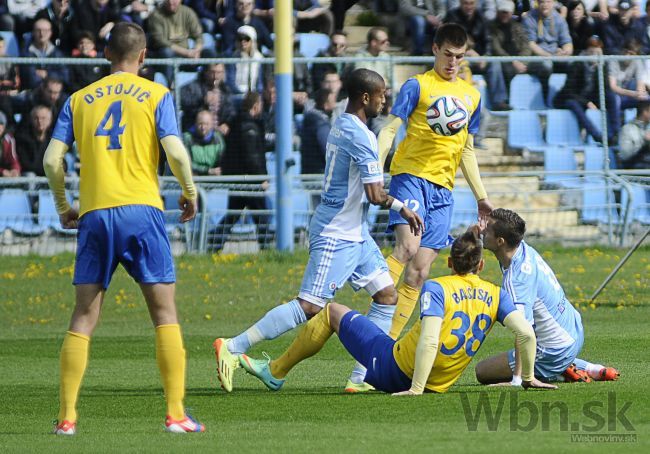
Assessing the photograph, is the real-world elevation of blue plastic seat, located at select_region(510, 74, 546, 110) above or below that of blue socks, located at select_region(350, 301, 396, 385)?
above

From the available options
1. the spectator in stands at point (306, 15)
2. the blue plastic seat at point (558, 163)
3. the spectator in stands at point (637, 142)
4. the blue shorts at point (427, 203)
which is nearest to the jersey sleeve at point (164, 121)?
the blue shorts at point (427, 203)

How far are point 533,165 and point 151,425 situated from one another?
44.9 ft

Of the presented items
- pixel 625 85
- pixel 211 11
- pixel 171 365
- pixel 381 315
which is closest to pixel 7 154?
pixel 211 11

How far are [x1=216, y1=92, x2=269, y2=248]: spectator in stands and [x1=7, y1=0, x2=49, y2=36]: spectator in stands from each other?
14.2 ft

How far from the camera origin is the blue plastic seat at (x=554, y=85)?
21.2 metres

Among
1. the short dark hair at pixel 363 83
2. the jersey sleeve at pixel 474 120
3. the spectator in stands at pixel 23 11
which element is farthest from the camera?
the spectator in stands at pixel 23 11

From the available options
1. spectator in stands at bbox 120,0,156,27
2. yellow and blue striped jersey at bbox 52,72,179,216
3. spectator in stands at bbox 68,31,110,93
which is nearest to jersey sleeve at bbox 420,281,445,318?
yellow and blue striped jersey at bbox 52,72,179,216

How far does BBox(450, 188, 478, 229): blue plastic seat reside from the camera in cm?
2033

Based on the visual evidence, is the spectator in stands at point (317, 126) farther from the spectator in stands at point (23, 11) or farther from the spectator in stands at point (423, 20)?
the spectator in stands at point (23, 11)

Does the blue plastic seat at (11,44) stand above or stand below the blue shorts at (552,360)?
above

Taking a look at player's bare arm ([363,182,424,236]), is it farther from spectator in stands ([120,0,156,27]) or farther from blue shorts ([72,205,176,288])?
spectator in stands ([120,0,156,27])

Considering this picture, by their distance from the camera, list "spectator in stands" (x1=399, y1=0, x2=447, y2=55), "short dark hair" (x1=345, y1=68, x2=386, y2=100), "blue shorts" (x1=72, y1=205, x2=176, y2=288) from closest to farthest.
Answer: "blue shorts" (x1=72, y1=205, x2=176, y2=288), "short dark hair" (x1=345, y1=68, x2=386, y2=100), "spectator in stands" (x1=399, y1=0, x2=447, y2=55)

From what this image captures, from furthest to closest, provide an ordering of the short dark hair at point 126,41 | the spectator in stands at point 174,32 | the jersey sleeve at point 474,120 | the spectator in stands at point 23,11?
the spectator in stands at point 23,11, the spectator in stands at point 174,32, the jersey sleeve at point 474,120, the short dark hair at point 126,41

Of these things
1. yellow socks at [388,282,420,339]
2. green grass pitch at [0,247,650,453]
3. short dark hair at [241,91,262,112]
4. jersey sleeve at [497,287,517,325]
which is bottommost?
green grass pitch at [0,247,650,453]
